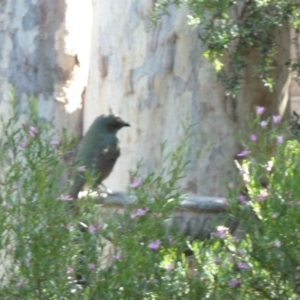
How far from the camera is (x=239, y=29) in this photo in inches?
176

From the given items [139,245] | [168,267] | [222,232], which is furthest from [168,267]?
[222,232]

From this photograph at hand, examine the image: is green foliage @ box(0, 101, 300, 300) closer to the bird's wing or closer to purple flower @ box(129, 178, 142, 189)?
purple flower @ box(129, 178, 142, 189)

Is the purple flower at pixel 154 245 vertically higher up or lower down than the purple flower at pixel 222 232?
lower down

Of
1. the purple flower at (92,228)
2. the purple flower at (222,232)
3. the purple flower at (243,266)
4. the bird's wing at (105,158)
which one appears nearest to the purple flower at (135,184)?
the purple flower at (92,228)

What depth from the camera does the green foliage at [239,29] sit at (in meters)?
4.34

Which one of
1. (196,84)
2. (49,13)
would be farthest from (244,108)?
(49,13)

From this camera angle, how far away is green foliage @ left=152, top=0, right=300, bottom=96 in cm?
434

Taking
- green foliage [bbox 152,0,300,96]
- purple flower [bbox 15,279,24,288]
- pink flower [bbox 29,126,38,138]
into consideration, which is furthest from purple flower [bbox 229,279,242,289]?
green foliage [bbox 152,0,300,96]

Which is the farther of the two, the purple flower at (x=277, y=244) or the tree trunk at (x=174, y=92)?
the tree trunk at (x=174, y=92)

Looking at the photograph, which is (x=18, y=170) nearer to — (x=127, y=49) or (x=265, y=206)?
(x=265, y=206)

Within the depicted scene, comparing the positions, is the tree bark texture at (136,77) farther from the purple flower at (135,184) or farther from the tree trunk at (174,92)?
the purple flower at (135,184)

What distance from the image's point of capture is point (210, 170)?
4.95m

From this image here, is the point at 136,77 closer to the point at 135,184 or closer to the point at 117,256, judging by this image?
the point at 135,184

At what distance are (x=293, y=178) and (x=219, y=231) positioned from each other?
12.3 inches
